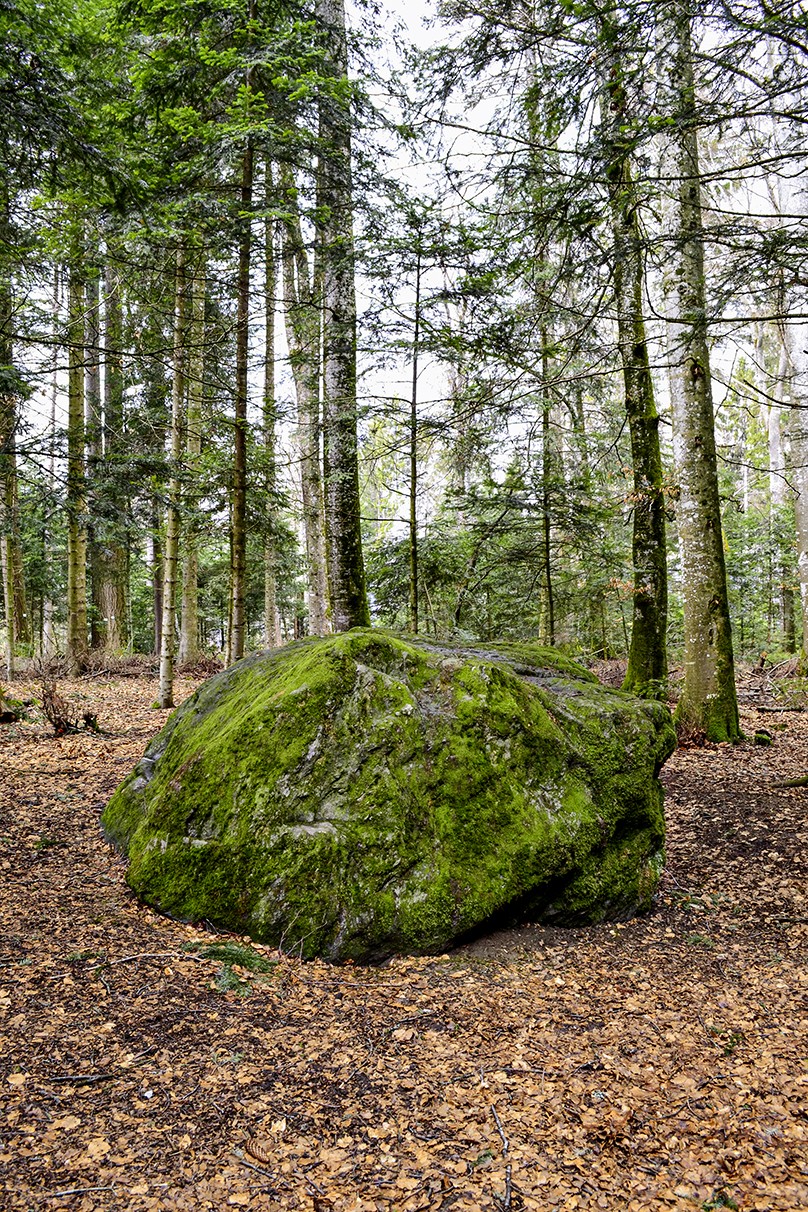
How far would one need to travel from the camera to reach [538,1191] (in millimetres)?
2213

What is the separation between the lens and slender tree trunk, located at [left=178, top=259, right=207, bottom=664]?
9.98 metres

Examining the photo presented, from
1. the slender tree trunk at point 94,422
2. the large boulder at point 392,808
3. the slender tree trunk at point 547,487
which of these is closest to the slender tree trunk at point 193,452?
the slender tree trunk at point 94,422

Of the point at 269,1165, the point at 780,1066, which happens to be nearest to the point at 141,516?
the point at 269,1165

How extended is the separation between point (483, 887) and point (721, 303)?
13.5 feet

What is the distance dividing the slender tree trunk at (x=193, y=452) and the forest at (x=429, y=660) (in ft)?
0.83

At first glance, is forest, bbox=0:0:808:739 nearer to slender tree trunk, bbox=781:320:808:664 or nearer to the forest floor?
slender tree trunk, bbox=781:320:808:664

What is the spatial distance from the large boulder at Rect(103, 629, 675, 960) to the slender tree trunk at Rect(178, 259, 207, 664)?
5358 millimetres

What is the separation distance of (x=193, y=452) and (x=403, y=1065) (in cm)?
1181

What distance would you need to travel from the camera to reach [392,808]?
3938 mm

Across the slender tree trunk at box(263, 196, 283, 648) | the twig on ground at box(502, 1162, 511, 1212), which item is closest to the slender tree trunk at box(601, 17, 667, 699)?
the slender tree trunk at box(263, 196, 283, 648)

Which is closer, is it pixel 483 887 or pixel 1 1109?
pixel 1 1109

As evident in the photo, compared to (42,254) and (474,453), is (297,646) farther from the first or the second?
(42,254)

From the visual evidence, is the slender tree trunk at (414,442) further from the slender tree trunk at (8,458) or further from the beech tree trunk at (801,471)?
the beech tree trunk at (801,471)

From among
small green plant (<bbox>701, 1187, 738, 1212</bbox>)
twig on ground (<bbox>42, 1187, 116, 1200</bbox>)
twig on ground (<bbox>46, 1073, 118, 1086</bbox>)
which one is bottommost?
small green plant (<bbox>701, 1187, 738, 1212</bbox>)
